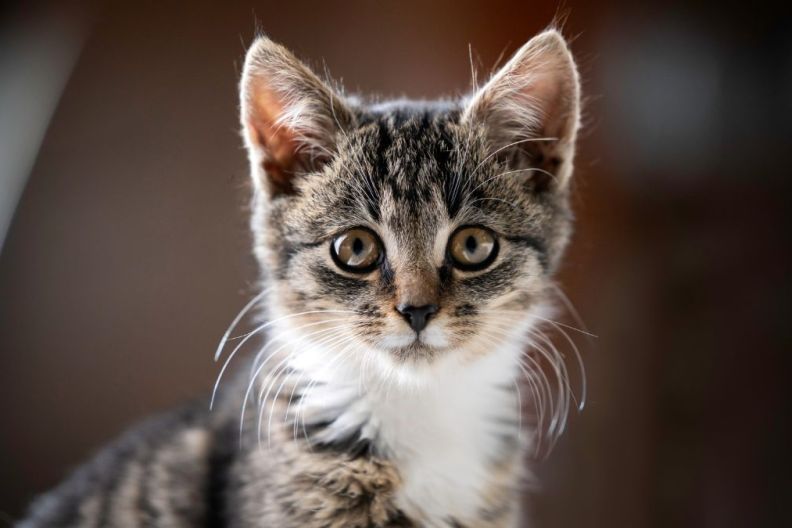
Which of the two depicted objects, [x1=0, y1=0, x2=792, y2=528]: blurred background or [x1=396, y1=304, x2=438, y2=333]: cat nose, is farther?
[x1=0, y1=0, x2=792, y2=528]: blurred background

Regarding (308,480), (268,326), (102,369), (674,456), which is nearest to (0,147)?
(102,369)

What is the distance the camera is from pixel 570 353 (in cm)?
120

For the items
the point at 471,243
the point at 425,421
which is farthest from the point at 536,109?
the point at 425,421

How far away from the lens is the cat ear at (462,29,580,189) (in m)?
0.92

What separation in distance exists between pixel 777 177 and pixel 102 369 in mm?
1068

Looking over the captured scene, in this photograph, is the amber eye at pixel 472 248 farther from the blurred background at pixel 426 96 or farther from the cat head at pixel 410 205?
the blurred background at pixel 426 96

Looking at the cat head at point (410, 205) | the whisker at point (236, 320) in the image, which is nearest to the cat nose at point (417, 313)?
the cat head at point (410, 205)

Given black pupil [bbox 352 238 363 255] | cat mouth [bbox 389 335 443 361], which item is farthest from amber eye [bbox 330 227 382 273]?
cat mouth [bbox 389 335 443 361]

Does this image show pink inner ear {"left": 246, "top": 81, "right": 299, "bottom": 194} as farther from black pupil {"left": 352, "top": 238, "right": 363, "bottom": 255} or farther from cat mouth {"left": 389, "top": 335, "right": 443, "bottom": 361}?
cat mouth {"left": 389, "top": 335, "right": 443, "bottom": 361}

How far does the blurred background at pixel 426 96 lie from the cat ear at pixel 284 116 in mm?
84

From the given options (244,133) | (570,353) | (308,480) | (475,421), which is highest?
(244,133)

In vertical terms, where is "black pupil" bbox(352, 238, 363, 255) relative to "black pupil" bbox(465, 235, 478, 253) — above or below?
below

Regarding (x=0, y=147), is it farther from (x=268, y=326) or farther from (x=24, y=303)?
(x=268, y=326)

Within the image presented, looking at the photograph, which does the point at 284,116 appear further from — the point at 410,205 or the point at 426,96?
the point at 426,96
